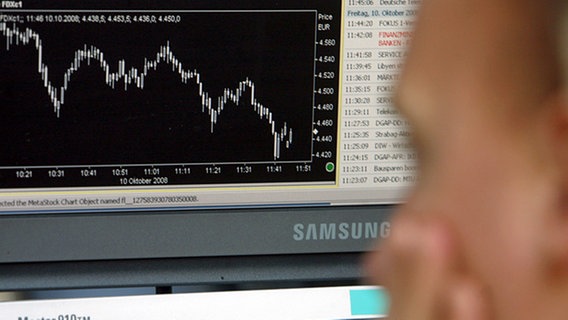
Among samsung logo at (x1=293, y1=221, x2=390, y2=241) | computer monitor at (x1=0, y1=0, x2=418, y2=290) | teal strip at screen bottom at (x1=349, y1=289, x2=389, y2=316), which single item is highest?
computer monitor at (x1=0, y1=0, x2=418, y2=290)

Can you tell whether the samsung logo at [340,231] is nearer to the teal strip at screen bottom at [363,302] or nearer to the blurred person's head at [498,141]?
the teal strip at screen bottom at [363,302]

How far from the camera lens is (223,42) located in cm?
68

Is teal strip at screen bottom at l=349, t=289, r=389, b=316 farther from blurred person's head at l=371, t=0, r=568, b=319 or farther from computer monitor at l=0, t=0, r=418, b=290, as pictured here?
blurred person's head at l=371, t=0, r=568, b=319

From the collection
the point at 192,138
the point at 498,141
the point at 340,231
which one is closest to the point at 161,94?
the point at 192,138

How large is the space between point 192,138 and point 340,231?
13 cm

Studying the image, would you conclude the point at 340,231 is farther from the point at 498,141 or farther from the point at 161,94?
the point at 498,141

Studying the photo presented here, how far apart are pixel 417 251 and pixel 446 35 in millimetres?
57

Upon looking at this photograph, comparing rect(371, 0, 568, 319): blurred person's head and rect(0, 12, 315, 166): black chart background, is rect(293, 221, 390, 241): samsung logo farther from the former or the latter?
rect(371, 0, 568, 319): blurred person's head

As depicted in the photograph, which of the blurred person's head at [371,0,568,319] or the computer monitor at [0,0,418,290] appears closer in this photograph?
the blurred person's head at [371,0,568,319]

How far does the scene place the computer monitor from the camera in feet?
2.19

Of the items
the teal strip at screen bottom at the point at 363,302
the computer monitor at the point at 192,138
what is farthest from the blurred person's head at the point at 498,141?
the teal strip at screen bottom at the point at 363,302

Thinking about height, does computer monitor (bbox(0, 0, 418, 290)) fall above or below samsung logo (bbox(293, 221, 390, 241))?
above

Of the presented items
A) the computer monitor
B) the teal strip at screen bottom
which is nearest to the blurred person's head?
the computer monitor

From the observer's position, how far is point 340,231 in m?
0.74
